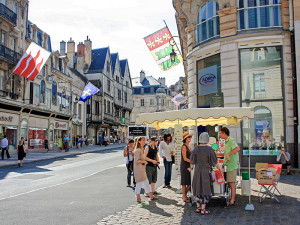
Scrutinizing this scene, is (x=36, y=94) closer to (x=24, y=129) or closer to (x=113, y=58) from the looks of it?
(x=24, y=129)

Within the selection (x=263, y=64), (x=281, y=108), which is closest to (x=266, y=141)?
(x=281, y=108)

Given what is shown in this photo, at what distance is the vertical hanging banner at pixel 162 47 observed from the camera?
18016 millimetres

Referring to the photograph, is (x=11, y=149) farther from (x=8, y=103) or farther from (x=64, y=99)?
(x=64, y=99)

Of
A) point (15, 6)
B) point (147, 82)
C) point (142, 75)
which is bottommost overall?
point (15, 6)

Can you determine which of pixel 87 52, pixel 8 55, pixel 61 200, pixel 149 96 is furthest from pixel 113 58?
pixel 61 200

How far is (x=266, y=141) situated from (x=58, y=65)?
27.9 metres

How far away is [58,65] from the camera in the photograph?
119 feet

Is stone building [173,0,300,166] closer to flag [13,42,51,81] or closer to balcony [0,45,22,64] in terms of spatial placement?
flag [13,42,51,81]

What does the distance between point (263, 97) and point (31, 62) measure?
54.9ft

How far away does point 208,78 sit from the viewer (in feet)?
53.7

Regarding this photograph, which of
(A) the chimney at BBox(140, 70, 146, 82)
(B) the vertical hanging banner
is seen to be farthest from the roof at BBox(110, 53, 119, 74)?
(B) the vertical hanging banner

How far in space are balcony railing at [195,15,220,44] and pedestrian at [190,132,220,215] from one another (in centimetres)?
1030

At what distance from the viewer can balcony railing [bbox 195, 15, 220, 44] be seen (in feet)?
51.3

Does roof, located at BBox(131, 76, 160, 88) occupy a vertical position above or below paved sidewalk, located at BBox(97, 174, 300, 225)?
above
